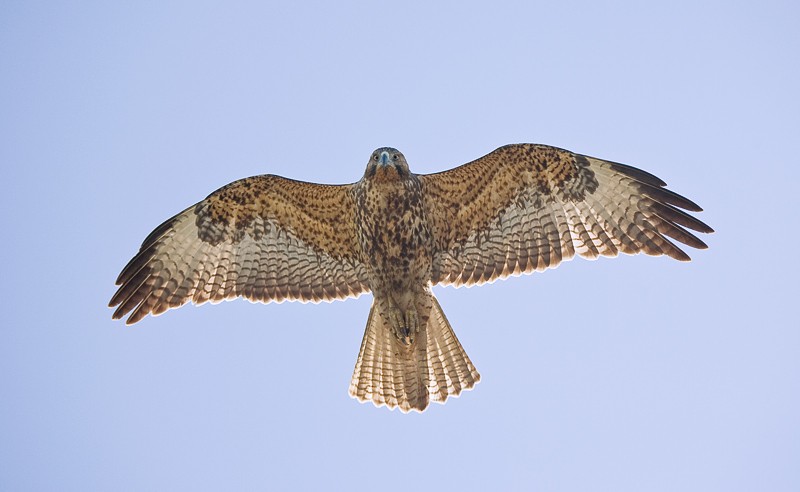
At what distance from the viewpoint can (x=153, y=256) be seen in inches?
408

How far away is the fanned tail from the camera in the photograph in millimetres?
10156

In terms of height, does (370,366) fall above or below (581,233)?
below

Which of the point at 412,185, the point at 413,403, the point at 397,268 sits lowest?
the point at 413,403

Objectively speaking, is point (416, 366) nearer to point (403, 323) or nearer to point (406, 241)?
point (403, 323)

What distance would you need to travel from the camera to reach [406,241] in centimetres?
991

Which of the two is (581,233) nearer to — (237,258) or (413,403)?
(413,403)

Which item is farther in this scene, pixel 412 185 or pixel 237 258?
pixel 237 258

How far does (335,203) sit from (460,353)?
7.14 feet

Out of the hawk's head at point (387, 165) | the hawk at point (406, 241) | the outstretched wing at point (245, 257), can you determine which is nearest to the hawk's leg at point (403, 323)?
the hawk at point (406, 241)

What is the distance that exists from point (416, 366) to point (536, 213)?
219cm

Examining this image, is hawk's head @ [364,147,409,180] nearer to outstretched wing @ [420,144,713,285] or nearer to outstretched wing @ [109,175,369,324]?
outstretched wing @ [420,144,713,285]

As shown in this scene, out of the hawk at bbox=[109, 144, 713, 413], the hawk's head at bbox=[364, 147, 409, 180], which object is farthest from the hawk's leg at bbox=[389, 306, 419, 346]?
the hawk's head at bbox=[364, 147, 409, 180]

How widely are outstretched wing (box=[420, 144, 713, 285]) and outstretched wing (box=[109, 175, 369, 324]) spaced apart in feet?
3.69

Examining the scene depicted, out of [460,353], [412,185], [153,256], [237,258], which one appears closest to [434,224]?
[412,185]
